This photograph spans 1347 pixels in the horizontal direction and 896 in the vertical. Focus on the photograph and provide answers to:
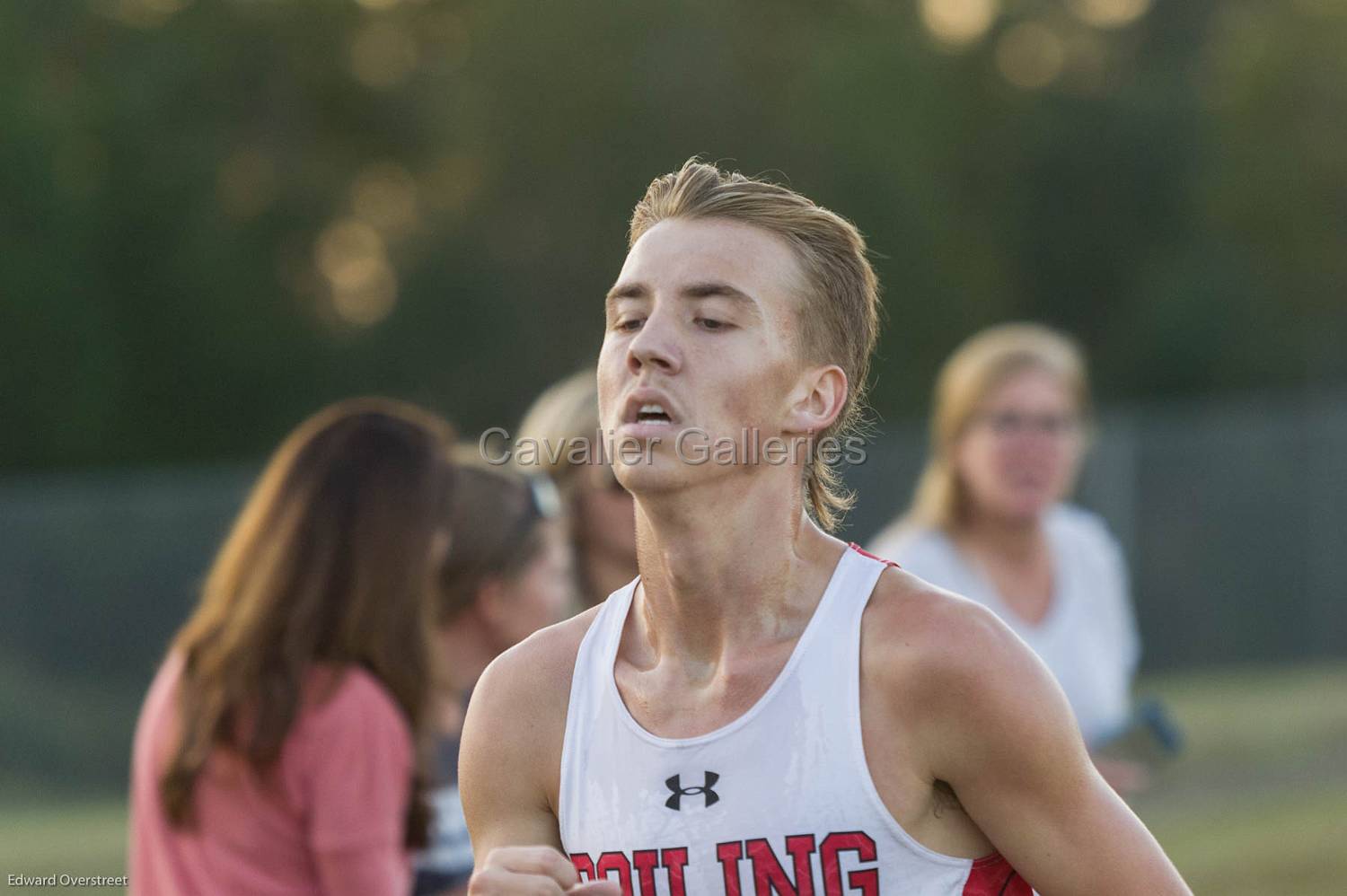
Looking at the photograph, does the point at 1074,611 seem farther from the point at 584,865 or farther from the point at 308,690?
the point at 584,865

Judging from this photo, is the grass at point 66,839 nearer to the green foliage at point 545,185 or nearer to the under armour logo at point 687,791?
the under armour logo at point 687,791

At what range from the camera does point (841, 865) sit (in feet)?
8.54

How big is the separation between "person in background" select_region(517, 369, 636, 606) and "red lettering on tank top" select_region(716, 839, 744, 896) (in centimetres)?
252

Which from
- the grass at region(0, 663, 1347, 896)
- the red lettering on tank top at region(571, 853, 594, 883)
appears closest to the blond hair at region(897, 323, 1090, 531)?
the red lettering on tank top at region(571, 853, 594, 883)

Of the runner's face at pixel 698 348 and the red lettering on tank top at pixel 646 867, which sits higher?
the runner's face at pixel 698 348

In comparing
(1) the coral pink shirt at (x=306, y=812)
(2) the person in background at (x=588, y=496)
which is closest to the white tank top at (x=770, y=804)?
(1) the coral pink shirt at (x=306, y=812)

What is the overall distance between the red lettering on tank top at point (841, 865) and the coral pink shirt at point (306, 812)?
1.53 meters

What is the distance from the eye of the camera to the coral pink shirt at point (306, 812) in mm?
3785

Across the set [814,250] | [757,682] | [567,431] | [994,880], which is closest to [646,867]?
[757,682]

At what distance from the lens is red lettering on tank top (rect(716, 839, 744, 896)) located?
2.64 meters

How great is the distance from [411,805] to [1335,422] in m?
16.6

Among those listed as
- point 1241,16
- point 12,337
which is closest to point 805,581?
point 12,337

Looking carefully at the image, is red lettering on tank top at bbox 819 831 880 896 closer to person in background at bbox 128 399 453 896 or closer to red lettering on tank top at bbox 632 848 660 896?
red lettering on tank top at bbox 632 848 660 896

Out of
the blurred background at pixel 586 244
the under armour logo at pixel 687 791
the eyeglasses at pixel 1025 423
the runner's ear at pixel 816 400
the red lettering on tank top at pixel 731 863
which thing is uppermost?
the blurred background at pixel 586 244
